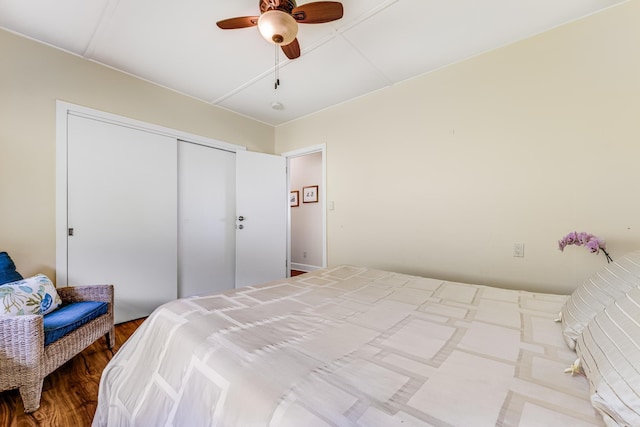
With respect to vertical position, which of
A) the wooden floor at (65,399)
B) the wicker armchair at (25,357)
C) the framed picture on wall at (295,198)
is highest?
the framed picture on wall at (295,198)

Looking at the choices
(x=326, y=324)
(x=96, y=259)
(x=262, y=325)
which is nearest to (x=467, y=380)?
(x=326, y=324)

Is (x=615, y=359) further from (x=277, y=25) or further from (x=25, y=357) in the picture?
(x=25, y=357)

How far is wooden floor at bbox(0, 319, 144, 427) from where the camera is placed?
1.31 meters

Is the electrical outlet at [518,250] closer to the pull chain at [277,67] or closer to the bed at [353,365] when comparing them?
the bed at [353,365]

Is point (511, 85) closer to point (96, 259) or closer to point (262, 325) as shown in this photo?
point (262, 325)

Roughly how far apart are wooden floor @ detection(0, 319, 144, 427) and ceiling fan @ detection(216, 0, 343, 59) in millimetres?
2327

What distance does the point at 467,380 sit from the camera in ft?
2.29

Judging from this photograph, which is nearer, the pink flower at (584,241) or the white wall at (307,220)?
the pink flower at (584,241)

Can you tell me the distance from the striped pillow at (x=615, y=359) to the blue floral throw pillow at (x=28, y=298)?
252 cm

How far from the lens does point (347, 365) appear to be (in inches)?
30.1

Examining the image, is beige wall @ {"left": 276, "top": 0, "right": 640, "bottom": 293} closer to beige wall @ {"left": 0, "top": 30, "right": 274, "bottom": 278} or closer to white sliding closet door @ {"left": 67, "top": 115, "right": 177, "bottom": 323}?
white sliding closet door @ {"left": 67, "top": 115, "right": 177, "bottom": 323}

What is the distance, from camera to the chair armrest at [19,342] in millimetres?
1339

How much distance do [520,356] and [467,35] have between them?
219 centimetres

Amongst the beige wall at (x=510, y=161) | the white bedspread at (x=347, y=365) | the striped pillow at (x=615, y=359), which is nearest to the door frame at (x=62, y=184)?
the white bedspread at (x=347, y=365)
